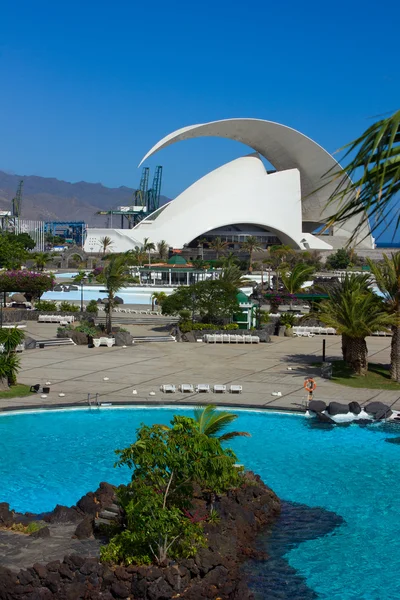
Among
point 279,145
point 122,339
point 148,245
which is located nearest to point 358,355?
point 122,339

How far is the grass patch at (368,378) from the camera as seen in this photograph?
20.0m

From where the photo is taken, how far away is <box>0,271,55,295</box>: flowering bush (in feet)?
124

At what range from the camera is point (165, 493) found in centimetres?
859

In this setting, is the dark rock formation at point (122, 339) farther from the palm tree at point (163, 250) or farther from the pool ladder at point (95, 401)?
the palm tree at point (163, 250)

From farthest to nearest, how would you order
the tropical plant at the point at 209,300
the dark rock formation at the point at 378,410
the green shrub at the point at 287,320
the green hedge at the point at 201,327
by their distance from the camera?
the green shrub at the point at 287,320 < the tropical plant at the point at 209,300 < the green hedge at the point at 201,327 < the dark rock formation at the point at 378,410

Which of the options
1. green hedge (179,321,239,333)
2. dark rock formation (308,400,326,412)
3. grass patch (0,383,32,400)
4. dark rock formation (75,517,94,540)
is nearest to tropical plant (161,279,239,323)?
→ green hedge (179,321,239,333)

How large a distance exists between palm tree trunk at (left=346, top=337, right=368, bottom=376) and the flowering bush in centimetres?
2087

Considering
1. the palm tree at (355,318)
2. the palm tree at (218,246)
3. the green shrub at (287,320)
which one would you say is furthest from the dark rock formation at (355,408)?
the palm tree at (218,246)

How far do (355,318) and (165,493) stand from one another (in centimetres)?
1275

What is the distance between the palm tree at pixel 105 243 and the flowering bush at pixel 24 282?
1852 inches

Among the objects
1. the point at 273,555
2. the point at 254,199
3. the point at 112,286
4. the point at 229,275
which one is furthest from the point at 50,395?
the point at 254,199

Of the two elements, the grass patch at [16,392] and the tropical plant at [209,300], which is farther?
the tropical plant at [209,300]

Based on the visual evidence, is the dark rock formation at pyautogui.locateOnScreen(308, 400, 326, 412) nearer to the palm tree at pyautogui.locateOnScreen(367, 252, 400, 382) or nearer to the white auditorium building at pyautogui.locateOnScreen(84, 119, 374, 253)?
the palm tree at pyautogui.locateOnScreen(367, 252, 400, 382)

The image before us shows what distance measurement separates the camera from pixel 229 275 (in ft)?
113
